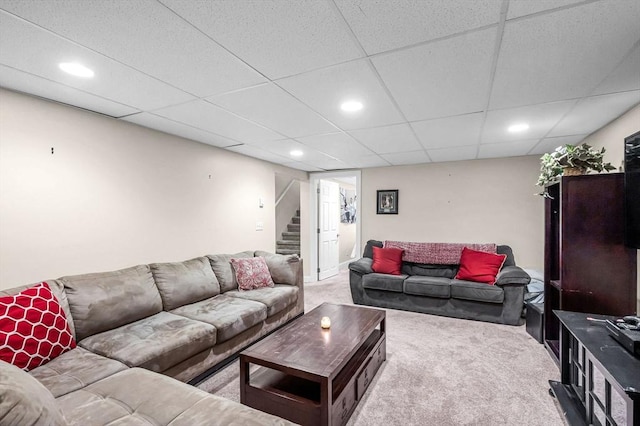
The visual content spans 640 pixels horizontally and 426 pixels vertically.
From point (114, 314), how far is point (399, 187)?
455 centimetres

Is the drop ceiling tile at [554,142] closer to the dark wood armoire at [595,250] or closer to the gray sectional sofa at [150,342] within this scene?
the dark wood armoire at [595,250]

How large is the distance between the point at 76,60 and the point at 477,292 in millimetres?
4374

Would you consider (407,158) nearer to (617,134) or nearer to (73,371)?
(617,134)

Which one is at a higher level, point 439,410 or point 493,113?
point 493,113

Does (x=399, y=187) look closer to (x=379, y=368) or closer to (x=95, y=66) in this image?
(x=379, y=368)

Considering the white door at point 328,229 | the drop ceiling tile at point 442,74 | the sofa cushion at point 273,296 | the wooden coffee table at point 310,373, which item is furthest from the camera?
the white door at point 328,229

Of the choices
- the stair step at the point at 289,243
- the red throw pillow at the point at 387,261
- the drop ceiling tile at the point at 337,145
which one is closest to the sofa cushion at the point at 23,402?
the drop ceiling tile at the point at 337,145

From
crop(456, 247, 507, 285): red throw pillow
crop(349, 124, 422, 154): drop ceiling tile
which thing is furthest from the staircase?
crop(456, 247, 507, 285): red throw pillow

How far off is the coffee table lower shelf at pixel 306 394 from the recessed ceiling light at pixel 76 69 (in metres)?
2.25

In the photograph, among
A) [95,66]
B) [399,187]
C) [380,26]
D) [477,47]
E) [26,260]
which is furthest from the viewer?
[399,187]

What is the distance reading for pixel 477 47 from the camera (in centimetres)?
162

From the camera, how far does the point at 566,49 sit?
162 cm

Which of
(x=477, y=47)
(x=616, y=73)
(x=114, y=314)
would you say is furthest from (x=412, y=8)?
(x=114, y=314)

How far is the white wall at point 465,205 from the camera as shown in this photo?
15.1 feet
